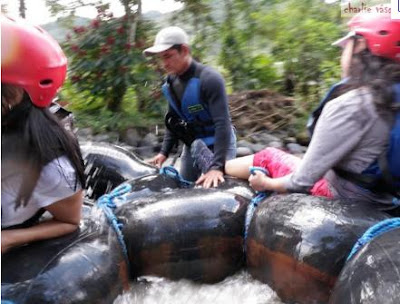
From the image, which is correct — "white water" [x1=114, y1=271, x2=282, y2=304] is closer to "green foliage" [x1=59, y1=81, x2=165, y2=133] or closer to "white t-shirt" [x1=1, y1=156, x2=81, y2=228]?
"white t-shirt" [x1=1, y1=156, x2=81, y2=228]

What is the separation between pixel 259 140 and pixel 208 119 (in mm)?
3532

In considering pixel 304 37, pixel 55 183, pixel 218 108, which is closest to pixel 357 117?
pixel 55 183

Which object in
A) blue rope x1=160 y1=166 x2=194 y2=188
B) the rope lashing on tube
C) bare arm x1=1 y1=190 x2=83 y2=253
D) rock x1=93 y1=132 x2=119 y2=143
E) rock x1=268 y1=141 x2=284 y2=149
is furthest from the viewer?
rock x1=93 y1=132 x2=119 y2=143

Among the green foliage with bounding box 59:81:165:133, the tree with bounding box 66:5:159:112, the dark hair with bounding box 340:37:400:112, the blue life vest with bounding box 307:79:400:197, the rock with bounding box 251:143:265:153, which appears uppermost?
the dark hair with bounding box 340:37:400:112

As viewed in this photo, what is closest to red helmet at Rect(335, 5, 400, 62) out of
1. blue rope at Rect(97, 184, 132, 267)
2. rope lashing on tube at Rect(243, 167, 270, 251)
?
rope lashing on tube at Rect(243, 167, 270, 251)

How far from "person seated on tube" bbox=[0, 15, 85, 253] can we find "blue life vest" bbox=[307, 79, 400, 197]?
136cm

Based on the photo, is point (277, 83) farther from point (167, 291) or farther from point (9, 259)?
point (9, 259)

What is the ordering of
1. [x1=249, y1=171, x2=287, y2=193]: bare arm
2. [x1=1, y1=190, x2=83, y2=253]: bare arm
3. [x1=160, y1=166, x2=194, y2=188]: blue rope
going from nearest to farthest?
[x1=1, y1=190, x2=83, y2=253]: bare arm, [x1=249, y1=171, x2=287, y2=193]: bare arm, [x1=160, y1=166, x2=194, y2=188]: blue rope

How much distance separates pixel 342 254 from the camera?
2490 mm

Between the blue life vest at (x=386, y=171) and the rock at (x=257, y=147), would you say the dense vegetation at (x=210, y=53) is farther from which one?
the blue life vest at (x=386, y=171)

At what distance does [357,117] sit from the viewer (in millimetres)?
2508

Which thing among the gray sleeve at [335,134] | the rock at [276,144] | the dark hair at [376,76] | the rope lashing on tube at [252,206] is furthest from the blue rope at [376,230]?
the rock at [276,144]

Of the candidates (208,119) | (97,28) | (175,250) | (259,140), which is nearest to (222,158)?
(208,119)

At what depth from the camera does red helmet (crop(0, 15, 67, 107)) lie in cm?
223
